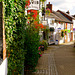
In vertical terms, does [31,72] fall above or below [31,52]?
below

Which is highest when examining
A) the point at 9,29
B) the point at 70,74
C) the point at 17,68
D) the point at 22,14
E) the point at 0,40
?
the point at 22,14

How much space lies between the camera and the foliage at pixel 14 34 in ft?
14.9

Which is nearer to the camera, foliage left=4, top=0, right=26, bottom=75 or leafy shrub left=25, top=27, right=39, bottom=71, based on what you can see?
foliage left=4, top=0, right=26, bottom=75

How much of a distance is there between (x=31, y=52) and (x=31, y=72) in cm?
132

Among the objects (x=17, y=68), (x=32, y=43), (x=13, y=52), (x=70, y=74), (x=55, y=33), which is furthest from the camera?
(x=55, y=33)

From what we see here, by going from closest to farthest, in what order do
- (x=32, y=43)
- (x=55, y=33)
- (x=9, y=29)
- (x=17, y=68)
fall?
(x=9, y=29), (x=17, y=68), (x=32, y=43), (x=55, y=33)

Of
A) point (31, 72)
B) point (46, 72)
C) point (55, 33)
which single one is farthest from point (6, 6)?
point (55, 33)

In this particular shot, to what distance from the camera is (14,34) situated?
532cm

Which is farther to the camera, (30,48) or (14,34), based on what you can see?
(30,48)

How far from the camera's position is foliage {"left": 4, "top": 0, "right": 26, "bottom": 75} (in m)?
4.53

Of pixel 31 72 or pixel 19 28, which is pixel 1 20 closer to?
pixel 19 28

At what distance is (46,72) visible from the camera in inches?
341

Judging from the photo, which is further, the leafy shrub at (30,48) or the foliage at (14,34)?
the leafy shrub at (30,48)

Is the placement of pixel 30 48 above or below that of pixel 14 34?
below
